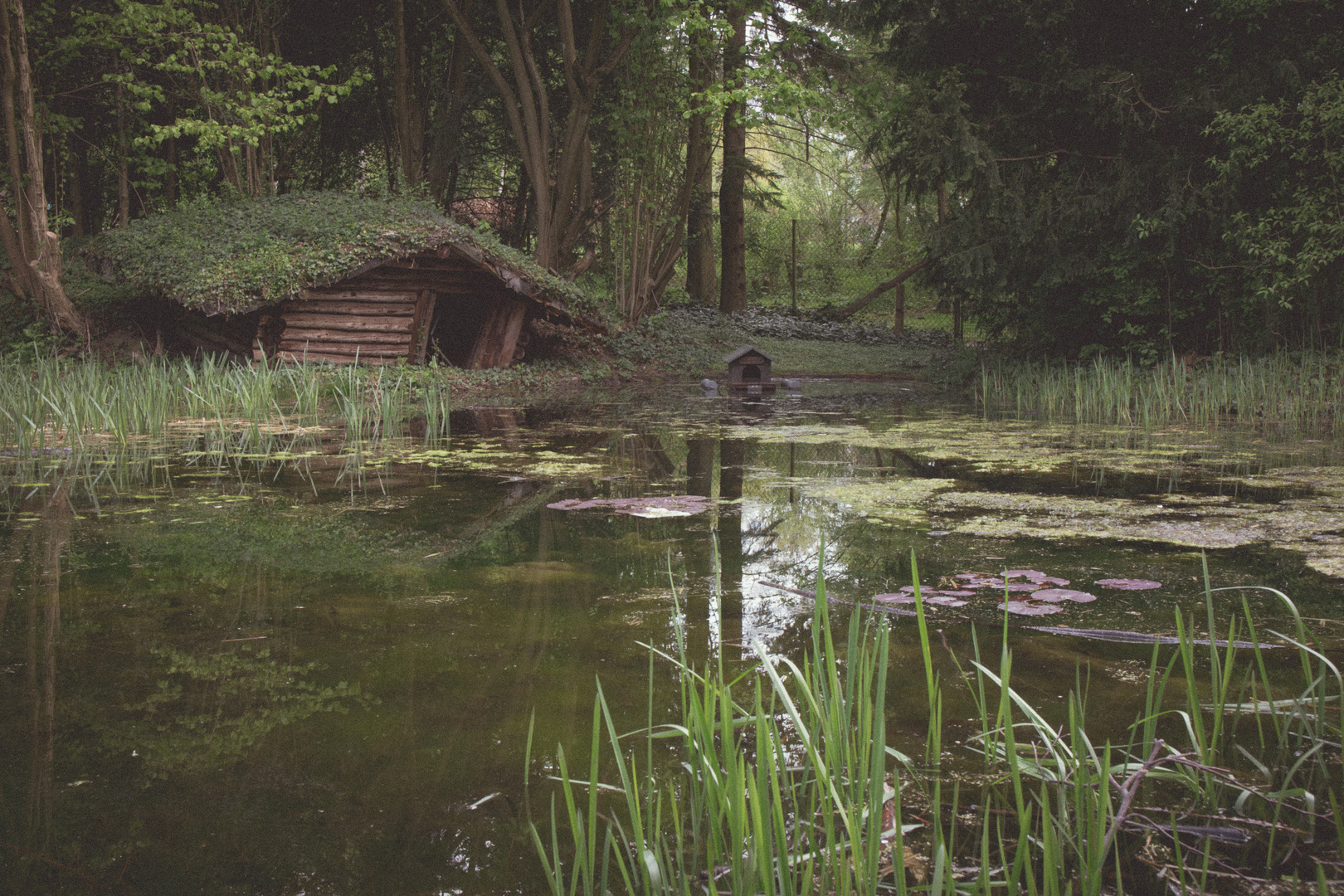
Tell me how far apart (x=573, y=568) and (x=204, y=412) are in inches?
191

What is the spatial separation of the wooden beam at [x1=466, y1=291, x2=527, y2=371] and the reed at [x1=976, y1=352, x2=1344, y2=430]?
5.89 meters

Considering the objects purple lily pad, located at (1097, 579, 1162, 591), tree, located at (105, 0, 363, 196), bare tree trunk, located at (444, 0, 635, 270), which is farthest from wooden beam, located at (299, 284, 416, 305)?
purple lily pad, located at (1097, 579, 1162, 591)

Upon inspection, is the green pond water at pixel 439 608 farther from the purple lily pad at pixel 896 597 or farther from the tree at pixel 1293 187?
the tree at pixel 1293 187

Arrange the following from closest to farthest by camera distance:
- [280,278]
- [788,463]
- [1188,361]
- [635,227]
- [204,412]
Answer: [788,463]
[204,412]
[1188,361]
[280,278]
[635,227]

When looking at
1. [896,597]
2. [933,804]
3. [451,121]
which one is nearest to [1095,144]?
[896,597]

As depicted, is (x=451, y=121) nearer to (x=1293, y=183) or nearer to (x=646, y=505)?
(x=1293, y=183)

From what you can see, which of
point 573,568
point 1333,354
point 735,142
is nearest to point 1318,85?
point 1333,354

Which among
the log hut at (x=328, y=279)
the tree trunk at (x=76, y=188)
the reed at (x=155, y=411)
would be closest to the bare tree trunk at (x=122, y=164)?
the tree trunk at (x=76, y=188)

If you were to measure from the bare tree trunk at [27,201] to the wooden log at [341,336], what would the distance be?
219cm

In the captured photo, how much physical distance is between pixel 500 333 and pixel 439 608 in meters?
9.32

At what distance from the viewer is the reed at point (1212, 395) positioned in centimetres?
649

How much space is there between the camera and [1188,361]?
8586 millimetres

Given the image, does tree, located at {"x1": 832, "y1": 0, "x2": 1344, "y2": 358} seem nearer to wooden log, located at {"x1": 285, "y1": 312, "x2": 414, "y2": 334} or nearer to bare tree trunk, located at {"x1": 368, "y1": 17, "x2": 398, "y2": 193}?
wooden log, located at {"x1": 285, "y1": 312, "x2": 414, "y2": 334}

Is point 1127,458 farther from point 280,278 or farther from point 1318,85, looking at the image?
point 280,278
